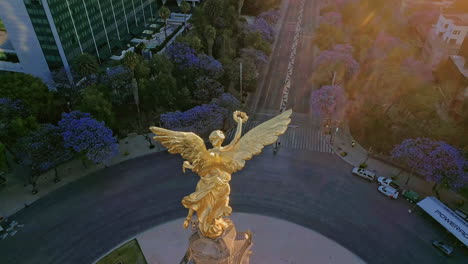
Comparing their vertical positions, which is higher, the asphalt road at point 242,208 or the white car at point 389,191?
the white car at point 389,191

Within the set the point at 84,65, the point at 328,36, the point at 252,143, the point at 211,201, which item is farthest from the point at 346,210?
the point at 84,65

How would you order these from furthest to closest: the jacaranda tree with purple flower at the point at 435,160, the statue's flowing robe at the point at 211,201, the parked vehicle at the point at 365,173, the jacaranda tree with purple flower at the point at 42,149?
the parked vehicle at the point at 365,173 → the jacaranda tree with purple flower at the point at 42,149 → the jacaranda tree with purple flower at the point at 435,160 → the statue's flowing robe at the point at 211,201

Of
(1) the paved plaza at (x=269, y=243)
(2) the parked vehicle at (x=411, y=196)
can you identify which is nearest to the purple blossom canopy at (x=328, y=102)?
(2) the parked vehicle at (x=411, y=196)

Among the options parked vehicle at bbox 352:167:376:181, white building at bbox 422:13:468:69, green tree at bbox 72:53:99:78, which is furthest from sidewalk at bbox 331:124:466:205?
green tree at bbox 72:53:99:78

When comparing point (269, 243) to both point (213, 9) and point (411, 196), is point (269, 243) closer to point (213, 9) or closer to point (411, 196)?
point (411, 196)

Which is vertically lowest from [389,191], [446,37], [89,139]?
[389,191]

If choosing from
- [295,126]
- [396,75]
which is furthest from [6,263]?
[396,75]

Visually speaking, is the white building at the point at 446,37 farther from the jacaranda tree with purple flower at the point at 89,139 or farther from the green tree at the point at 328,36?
the jacaranda tree with purple flower at the point at 89,139
